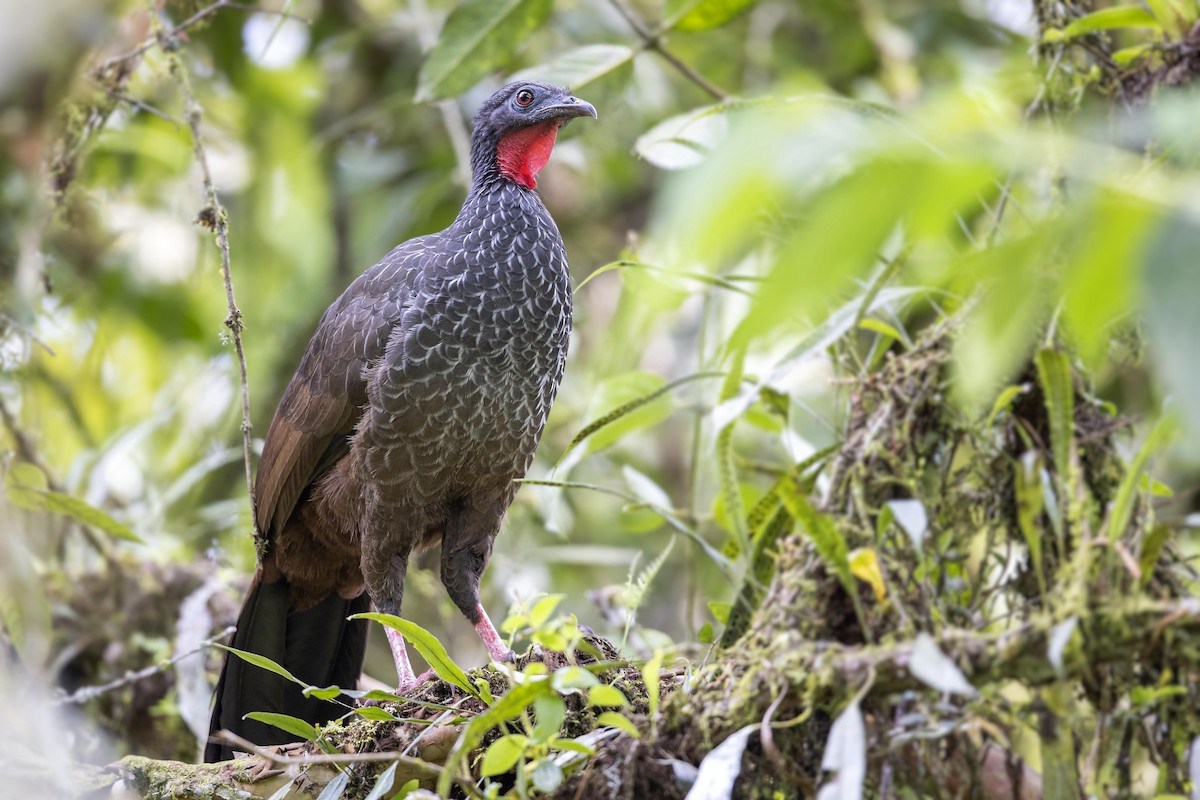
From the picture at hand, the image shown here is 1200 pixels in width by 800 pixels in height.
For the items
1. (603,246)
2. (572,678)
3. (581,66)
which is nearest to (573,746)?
(572,678)

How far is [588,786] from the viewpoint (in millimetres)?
2344

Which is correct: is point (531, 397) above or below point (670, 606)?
above

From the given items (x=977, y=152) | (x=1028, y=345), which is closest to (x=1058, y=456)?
(x=1028, y=345)

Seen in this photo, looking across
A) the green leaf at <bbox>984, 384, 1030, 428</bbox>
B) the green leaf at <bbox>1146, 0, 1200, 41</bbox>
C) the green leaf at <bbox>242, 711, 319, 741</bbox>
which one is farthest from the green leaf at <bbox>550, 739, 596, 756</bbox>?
the green leaf at <bbox>1146, 0, 1200, 41</bbox>

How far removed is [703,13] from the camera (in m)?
4.61

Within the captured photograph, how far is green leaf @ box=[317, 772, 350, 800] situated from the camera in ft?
8.82

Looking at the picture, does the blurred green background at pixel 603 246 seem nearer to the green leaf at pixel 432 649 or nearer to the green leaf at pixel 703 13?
the green leaf at pixel 703 13

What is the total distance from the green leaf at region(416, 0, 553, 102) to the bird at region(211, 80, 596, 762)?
0.26 meters

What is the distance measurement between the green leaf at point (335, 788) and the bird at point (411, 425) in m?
0.88

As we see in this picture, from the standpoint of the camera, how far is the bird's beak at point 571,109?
407 centimetres

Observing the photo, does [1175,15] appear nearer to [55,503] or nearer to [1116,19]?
[1116,19]

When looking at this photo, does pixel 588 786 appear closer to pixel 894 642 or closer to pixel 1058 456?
pixel 894 642

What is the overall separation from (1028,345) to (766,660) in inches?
30.6

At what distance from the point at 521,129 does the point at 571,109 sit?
198 millimetres
